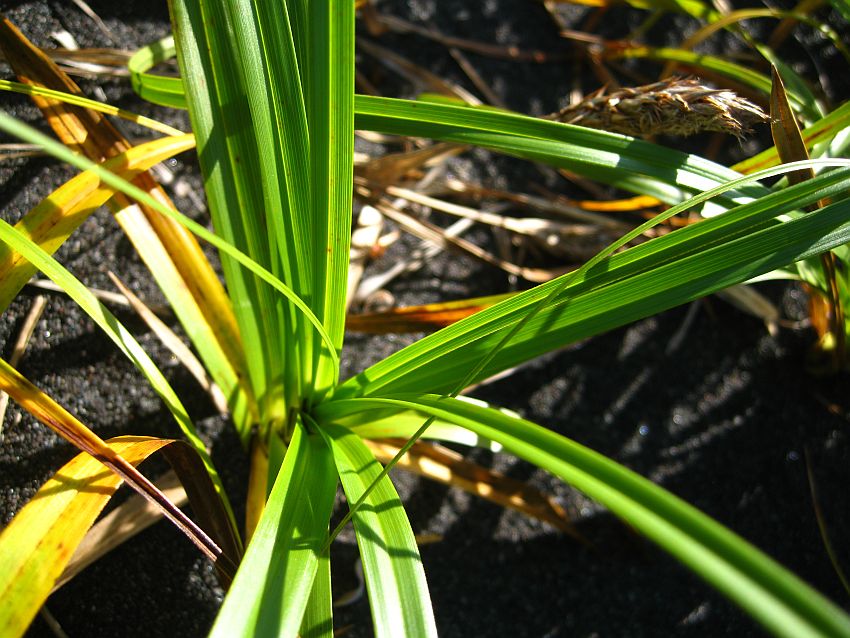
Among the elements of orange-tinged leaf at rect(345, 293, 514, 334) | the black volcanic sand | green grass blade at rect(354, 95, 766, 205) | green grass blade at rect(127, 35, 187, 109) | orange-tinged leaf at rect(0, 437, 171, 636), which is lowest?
the black volcanic sand

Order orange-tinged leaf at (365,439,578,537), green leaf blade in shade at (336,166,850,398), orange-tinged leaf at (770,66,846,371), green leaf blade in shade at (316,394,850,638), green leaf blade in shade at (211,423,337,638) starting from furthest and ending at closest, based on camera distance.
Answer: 1. orange-tinged leaf at (365,439,578,537)
2. orange-tinged leaf at (770,66,846,371)
3. green leaf blade in shade at (336,166,850,398)
4. green leaf blade in shade at (211,423,337,638)
5. green leaf blade in shade at (316,394,850,638)

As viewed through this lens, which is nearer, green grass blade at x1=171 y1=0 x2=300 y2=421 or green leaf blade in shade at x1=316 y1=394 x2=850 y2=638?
green leaf blade in shade at x1=316 y1=394 x2=850 y2=638

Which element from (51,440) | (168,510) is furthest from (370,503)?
(51,440)

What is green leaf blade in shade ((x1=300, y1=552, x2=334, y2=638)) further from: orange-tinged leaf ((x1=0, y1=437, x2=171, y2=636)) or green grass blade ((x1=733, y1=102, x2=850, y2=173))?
green grass blade ((x1=733, y1=102, x2=850, y2=173))

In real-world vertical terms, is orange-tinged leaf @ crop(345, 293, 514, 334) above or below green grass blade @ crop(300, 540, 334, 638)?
above

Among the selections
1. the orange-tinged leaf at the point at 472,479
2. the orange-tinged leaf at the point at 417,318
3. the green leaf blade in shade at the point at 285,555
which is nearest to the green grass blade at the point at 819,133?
the orange-tinged leaf at the point at 417,318

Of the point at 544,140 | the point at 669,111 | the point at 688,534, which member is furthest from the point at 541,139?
the point at 688,534

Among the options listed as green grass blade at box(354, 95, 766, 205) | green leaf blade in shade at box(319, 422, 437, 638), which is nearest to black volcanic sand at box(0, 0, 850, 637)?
green leaf blade in shade at box(319, 422, 437, 638)
